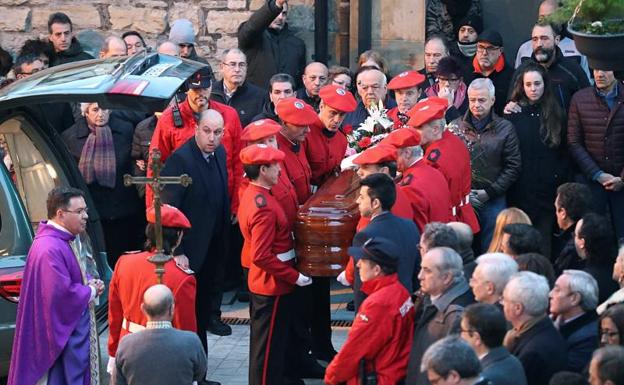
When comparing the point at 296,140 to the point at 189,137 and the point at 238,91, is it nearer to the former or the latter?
the point at 189,137

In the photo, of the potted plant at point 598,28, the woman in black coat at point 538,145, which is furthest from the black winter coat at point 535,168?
the potted plant at point 598,28

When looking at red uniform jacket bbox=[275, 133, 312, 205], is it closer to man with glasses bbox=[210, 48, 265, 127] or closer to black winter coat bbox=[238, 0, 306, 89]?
man with glasses bbox=[210, 48, 265, 127]

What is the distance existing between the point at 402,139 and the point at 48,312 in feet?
9.19

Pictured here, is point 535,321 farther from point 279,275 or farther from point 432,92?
point 432,92

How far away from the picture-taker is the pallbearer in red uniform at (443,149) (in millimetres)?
10383

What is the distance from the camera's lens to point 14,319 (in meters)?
9.01

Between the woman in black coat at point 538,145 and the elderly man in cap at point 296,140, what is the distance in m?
2.26

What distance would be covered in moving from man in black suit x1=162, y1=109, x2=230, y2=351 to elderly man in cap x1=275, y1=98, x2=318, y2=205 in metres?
0.50

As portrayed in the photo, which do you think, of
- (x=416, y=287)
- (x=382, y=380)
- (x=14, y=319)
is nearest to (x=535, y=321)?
(x=382, y=380)

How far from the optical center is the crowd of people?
757cm

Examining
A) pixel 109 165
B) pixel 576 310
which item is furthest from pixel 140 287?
pixel 109 165

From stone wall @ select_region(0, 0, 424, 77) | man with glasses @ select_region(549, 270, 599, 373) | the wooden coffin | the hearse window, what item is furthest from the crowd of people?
the hearse window

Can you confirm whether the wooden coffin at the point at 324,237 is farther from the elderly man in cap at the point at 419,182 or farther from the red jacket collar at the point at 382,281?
the red jacket collar at the point at 382,281

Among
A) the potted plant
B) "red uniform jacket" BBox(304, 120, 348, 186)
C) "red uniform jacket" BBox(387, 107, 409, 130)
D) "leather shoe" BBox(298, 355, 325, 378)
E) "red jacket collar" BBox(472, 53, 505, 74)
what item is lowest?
"leather shoe" BBox(298, 355, 325, 378)
